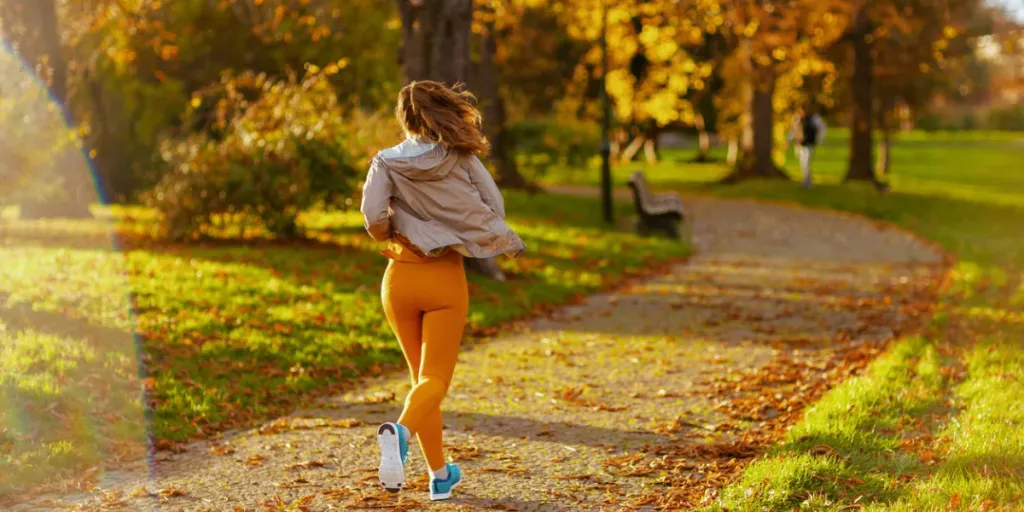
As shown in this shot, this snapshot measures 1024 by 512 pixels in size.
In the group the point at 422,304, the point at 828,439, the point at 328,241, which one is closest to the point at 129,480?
the point at 422,304

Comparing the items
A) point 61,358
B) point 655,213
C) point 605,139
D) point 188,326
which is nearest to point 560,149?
point 605,139

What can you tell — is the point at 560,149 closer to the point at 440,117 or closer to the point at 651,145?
the point at 440,117

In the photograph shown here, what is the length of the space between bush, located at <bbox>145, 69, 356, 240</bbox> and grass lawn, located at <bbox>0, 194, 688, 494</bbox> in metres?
0.55

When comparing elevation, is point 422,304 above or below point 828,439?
above

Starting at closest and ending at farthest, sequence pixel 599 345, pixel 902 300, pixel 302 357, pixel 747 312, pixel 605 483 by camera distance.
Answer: pixel 605 483 < pixel 302 357 < pixel 599 345 < pixel 747 312 < pixel 902 300

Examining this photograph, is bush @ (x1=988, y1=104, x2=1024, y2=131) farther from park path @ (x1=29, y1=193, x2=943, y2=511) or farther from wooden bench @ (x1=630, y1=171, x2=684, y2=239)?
park path @ (x1=29, y1=193, x2=943, y2=511)

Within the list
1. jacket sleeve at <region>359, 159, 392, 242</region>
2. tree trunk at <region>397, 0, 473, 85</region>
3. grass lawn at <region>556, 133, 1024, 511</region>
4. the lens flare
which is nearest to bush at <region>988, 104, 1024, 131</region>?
grass lawn at <region>556, 133, 1024, 511</region>

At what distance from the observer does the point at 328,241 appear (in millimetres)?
15719

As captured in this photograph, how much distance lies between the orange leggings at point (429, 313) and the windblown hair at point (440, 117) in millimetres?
519

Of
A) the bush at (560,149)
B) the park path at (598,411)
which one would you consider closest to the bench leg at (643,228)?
the park path at (598,411)

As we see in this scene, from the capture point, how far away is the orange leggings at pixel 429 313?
530 cm

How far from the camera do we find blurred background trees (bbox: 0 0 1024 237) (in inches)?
593

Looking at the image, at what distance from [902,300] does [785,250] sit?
4652mm

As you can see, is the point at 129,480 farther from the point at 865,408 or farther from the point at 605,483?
the point at 865,408
